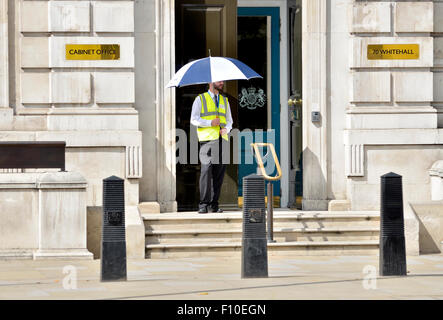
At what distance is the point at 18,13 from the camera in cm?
1623

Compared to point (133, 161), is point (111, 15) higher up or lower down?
higher up

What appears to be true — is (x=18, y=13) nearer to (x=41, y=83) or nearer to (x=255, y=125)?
(x=41, y=83)

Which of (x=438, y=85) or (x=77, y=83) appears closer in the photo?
(x=77, y=83)

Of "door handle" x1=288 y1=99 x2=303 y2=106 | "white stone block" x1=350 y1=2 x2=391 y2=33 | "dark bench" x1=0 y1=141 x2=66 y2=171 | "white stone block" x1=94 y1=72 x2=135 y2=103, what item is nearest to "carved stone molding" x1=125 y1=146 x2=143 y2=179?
"white stone block" x1=94 y1=72 x2=135 y2=103

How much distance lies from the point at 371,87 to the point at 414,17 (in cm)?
124

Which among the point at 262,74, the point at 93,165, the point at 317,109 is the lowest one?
the point at 93,165

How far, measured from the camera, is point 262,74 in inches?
715

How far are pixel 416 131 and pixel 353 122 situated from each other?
948 millimetres

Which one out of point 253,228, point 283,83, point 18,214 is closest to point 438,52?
point 283,83

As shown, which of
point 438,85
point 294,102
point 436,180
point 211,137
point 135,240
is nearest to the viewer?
point 135,240

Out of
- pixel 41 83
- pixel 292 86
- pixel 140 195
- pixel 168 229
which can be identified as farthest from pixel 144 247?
pixel 292 86

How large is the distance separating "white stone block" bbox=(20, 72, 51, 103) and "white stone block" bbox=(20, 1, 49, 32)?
0.66 meters

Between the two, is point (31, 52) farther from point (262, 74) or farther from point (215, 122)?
point (262, 74)

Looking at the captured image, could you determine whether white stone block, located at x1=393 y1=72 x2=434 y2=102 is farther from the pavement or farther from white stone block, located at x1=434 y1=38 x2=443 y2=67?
the pavement
